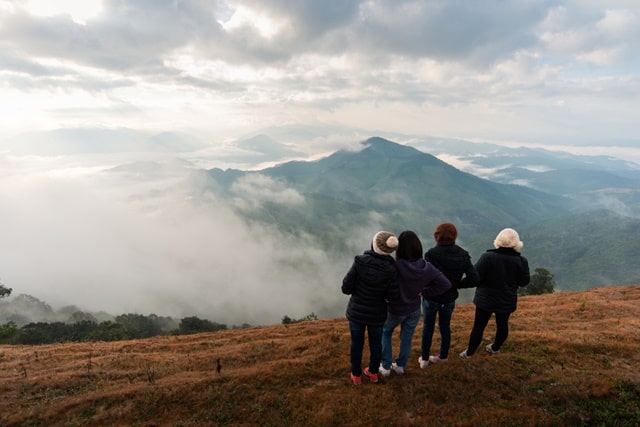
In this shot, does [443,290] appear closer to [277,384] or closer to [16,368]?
[277,384]

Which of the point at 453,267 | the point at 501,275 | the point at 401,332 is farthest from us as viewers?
the point at 401,332

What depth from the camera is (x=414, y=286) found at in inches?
332

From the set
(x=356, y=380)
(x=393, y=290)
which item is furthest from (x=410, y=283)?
(x=356, y=380)

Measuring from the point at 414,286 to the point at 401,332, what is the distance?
5.04ft

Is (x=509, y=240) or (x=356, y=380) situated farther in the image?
(x=356, y=380)

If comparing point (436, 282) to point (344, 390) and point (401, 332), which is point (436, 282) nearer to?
point (401, 332)

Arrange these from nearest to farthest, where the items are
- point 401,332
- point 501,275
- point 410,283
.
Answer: point 410,283, point 501,275, point 401,332

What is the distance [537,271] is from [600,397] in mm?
75577

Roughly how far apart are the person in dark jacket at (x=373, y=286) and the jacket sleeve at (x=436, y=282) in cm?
94

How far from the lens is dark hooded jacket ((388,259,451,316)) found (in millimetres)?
8297

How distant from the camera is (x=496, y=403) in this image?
26.6ft

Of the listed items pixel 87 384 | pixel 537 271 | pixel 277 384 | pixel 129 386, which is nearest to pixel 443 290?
pixel 277 384

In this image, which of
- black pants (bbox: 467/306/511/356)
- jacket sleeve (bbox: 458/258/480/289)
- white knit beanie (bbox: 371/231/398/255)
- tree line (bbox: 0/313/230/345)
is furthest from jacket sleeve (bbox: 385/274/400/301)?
tree line (bbox: 0/313/230/345)

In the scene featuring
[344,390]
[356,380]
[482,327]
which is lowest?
[344,390]
